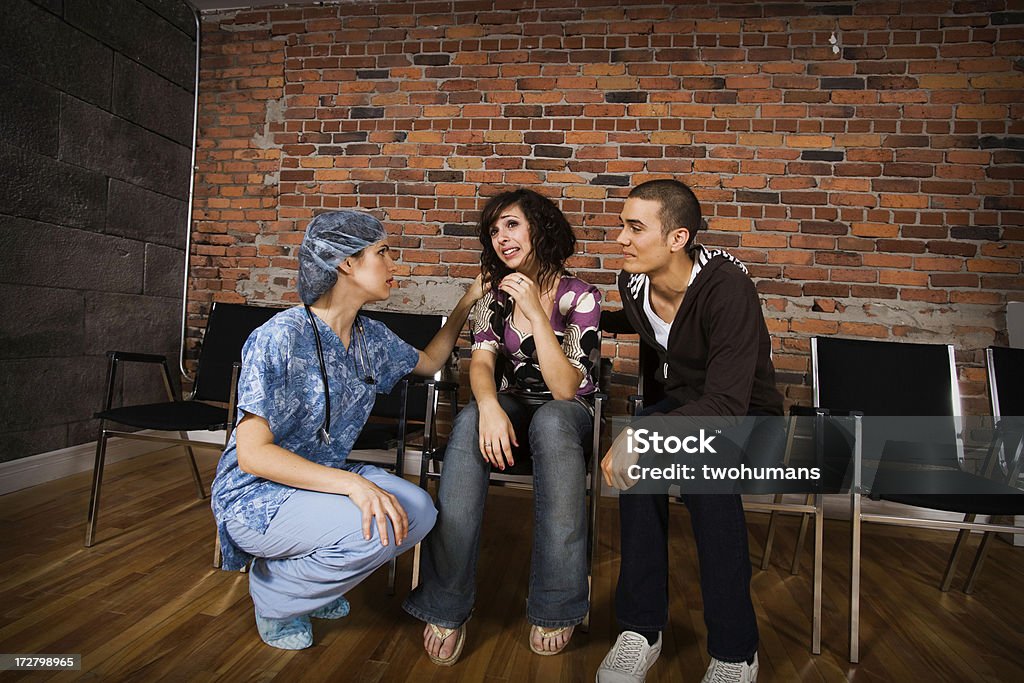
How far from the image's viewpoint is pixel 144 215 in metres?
3.36

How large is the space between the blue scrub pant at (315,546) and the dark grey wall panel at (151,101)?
2.67m

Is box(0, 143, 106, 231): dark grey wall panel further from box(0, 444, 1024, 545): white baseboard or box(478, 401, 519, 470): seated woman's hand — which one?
box(478, 401, 519, 470): seated woman's hand

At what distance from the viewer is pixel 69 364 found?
2988 mm

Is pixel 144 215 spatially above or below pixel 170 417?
above

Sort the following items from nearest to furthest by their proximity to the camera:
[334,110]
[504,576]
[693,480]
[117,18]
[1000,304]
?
[693,480] < [504,576] < [1000,304] < [117,18] < [334,110]

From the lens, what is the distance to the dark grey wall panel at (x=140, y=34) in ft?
9.78

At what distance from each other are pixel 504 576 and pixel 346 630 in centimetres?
61

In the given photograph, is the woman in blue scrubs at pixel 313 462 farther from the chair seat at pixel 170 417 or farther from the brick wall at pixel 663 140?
the brick wall at pixel 663 140

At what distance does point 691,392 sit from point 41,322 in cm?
281

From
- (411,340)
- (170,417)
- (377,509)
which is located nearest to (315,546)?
→ (377,509)

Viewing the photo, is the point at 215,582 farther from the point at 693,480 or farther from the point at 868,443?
the point at 868,443

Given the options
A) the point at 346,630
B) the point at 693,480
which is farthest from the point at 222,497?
the point at 693,480

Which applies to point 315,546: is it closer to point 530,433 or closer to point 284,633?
point 284,633

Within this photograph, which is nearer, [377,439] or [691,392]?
[691,392]
